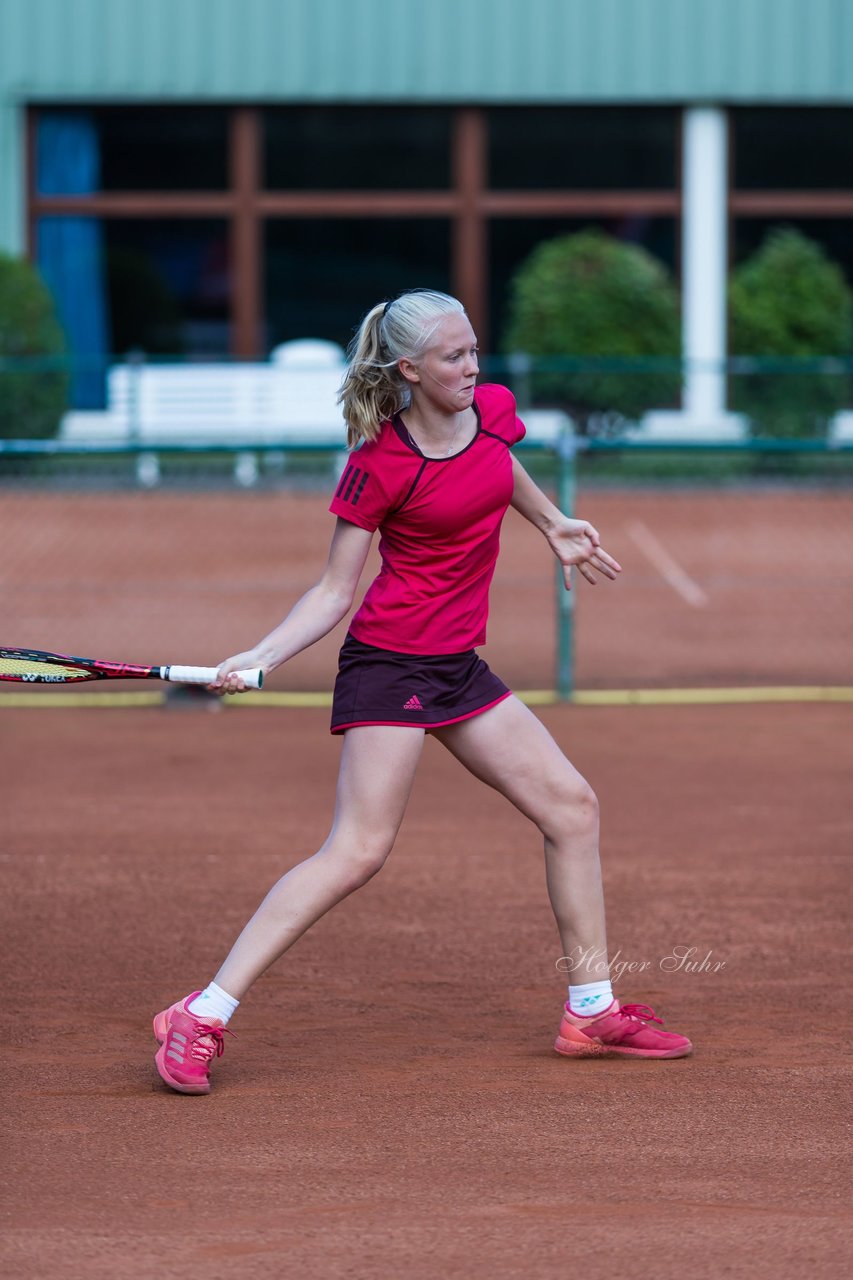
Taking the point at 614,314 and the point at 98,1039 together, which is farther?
the point at 614,314

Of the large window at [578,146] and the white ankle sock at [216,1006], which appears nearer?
the white ankle sock at [216,1006]

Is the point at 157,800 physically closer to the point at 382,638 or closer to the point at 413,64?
the point at 382,638

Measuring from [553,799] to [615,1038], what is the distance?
2.04 feet

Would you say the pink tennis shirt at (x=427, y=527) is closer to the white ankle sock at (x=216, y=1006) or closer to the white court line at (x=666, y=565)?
the white ankle sock at (x=216, y=1006)

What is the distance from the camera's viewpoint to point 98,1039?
5000 mm

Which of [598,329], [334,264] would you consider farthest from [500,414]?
[334,264]

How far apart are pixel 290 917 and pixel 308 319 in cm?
1980

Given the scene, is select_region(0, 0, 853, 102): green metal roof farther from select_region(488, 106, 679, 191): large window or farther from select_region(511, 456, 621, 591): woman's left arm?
select_region(511, 456, 621, 591): woman's left arm

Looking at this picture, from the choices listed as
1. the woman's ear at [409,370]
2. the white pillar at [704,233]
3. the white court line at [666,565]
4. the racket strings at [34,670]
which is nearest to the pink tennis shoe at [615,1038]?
the racket strings at [34,670]

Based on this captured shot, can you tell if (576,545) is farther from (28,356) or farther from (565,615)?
(28,356)

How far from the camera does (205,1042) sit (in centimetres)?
449

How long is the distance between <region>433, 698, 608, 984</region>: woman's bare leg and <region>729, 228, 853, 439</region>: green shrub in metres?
16.4

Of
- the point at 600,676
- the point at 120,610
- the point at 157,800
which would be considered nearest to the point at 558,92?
the point at 120,610

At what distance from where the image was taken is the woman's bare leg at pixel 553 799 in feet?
15.1
